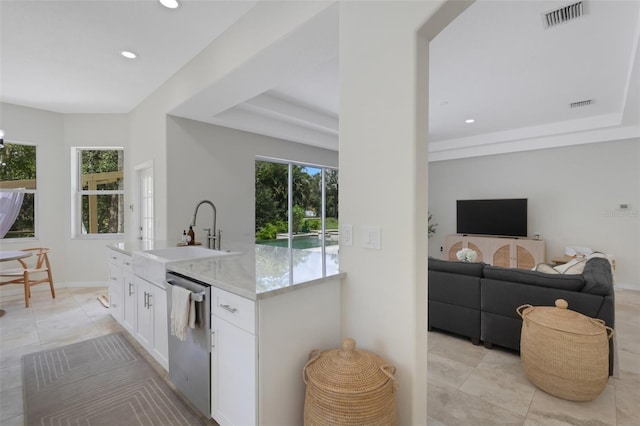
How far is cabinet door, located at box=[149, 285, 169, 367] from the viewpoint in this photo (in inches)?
89.4

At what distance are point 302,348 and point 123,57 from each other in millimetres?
3489

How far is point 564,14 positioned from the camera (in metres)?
2.42

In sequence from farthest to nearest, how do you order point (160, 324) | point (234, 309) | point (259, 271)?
point (160, 324) → point (259, 271) → point (234, 309)

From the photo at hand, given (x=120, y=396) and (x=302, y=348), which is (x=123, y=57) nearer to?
(x=120, y=396)

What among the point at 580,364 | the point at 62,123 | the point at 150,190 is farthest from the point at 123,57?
the point at 580,364

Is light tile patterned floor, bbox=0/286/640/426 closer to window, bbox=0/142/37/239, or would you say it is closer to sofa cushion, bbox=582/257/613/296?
sofa cushion, bbox=582/257/613/296

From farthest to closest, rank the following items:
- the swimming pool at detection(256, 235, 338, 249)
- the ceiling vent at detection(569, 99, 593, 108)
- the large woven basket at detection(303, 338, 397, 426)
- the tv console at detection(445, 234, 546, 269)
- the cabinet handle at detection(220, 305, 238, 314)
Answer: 1. the tv console at detection(445, 234, 546, 269)
2. the swimming pool at detection(256, 235, 338, 249)
3. the ceiling vent at detection(569, 99, 593, 108)
4. the cabinet handle at detection(220, 305, 238, 314)
5. the large woven basket at detection(303, 338, 397, 426)

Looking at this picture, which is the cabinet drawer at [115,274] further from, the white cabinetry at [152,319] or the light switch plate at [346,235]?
the light switch plate at [346,235]

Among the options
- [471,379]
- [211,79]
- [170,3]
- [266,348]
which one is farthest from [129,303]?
[471,379]

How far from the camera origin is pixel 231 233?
14.9ft

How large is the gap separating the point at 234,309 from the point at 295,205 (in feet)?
13.7

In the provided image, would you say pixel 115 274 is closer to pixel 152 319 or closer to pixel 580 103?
pixel 152 319

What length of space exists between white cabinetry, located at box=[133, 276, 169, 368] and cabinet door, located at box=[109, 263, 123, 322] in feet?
1.89

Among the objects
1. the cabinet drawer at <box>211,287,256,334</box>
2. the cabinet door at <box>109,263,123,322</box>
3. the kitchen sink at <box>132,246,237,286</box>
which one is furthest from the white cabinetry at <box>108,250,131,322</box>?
the cabinet drawer at <box>211,287,256,334</box>
